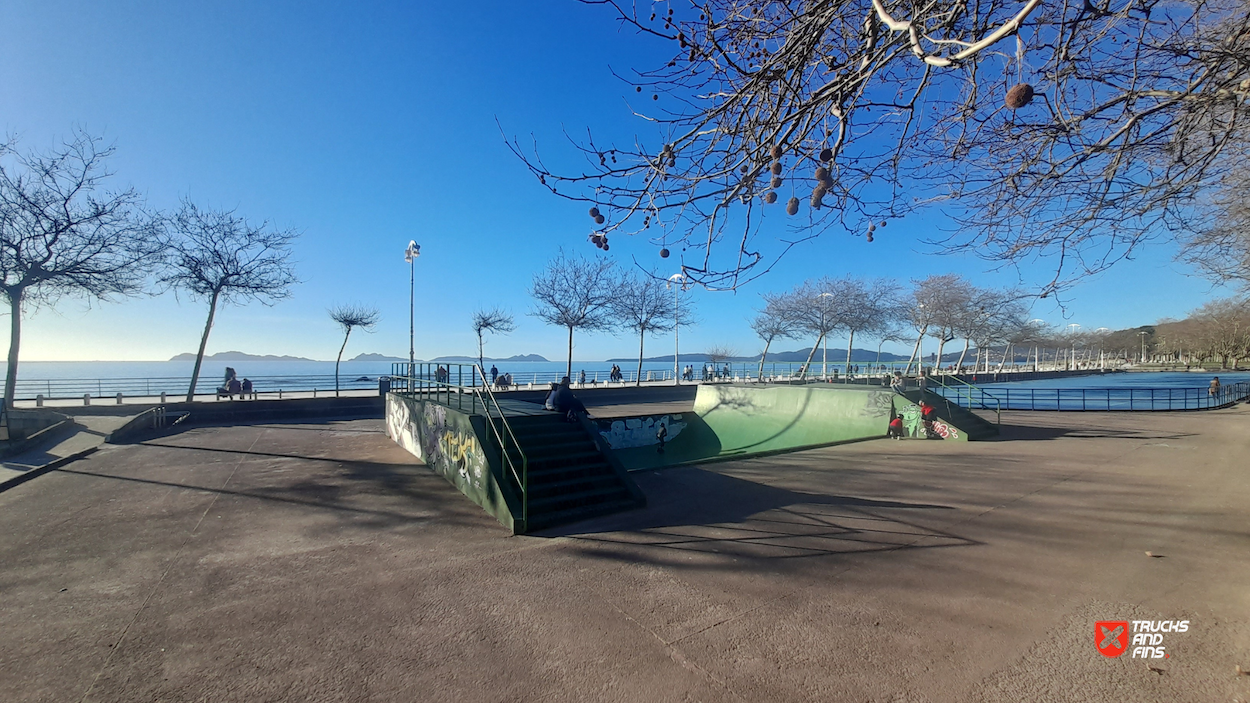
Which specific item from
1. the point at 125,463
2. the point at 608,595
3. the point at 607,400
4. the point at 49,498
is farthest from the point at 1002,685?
the point at 607,400

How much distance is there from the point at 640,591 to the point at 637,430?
13.4m

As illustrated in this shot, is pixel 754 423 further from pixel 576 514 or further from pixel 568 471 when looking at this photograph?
pixel 576 514

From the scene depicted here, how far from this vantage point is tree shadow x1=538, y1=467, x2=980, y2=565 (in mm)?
5512

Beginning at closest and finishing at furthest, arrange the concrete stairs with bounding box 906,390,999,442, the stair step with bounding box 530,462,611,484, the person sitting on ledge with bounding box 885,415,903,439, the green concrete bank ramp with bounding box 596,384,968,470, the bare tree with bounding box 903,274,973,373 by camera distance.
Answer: the stair step with bounding box 530,462,611,484 < the concrete stairs with bounding box 906,390,999,442 < the person sitting on ledge with bounding box 885,415,903,439 < the green concrete bank ramp with bounding box 596,384,968,470 < the bare tree with bounding box 903,274,973,373

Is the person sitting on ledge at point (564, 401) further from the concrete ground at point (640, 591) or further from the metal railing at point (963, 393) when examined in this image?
the metal railing at point (963, 393)

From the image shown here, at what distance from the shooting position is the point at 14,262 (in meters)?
14.5

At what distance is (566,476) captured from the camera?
24.3 feet

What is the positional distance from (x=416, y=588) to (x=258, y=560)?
6.70 feet

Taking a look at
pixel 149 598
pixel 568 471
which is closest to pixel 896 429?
pixel 568 471

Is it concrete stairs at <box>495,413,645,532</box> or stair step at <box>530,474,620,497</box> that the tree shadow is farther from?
stair step at <box>530,474,620,497</box>

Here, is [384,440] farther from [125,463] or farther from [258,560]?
[258,560]

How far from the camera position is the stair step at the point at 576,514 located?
6352mm

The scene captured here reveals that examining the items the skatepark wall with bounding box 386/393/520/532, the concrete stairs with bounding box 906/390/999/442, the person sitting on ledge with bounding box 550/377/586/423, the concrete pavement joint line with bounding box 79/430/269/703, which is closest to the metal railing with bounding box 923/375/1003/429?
the concrete stairs with bounding box 906/390/999/442

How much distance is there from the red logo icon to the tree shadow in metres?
1.68
